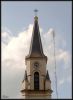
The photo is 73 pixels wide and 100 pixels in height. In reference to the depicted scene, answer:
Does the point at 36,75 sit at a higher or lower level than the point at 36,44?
lower

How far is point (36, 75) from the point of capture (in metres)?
54.0

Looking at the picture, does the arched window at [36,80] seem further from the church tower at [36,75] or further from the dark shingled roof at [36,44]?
the dark shingled roof at [36,44]

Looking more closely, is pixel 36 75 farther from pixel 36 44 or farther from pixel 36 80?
pixel 36 44

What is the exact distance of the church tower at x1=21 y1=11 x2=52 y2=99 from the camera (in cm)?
5206

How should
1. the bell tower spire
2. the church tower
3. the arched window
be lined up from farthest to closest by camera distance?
the bell tower spire, the arched window, the church tower

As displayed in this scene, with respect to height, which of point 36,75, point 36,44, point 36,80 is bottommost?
point 36,80

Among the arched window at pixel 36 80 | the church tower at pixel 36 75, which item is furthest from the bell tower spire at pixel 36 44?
the arched window at pixel 36 80

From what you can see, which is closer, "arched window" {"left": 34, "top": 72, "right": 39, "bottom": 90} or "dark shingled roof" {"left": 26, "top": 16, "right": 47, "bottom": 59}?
"arched window" {"left": 34, "top": 72, "right": 39, "bottom": 90}

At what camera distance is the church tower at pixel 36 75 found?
52062 mm

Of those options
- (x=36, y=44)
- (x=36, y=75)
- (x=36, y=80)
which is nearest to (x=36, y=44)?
(x=36, y=44)

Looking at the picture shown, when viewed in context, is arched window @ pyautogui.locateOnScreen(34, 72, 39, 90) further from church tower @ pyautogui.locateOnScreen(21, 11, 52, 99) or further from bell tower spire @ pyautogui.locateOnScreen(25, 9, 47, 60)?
bell tower spire @ pyautogui.locateOnScreen(25, 9, 47, 60)

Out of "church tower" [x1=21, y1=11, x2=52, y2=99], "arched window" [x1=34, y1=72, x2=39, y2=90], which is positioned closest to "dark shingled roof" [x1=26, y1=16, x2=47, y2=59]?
"church tower" [x1=21, y1=11, x2=52, y2=99]

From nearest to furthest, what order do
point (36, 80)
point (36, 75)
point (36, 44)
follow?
point (36, 80)
point (36, 75)
point (36, 44)

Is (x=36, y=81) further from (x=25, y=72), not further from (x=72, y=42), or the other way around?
(x=72, y=42)
